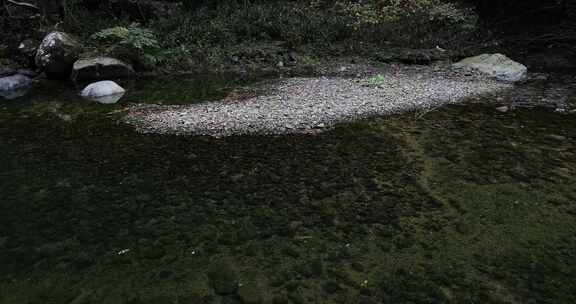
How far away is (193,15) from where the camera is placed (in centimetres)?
1881

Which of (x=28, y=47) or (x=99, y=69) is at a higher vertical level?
(x=28, y=47)

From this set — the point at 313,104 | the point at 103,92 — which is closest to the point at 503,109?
the point at 313,104

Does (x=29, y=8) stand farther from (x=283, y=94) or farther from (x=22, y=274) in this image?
(x=22, y=274)

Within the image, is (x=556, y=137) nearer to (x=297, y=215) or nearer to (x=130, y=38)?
(x=297, y=215)

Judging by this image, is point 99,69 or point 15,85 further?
point 99,69

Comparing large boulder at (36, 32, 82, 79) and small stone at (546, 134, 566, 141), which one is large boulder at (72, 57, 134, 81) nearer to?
large boulder at (36, 32, 82, 79)

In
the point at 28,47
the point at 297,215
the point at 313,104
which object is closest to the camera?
the point at 297,215

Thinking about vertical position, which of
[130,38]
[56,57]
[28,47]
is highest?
[130,38]

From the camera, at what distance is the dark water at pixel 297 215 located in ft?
15.8

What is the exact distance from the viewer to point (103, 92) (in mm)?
12914

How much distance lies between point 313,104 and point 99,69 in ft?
25.1

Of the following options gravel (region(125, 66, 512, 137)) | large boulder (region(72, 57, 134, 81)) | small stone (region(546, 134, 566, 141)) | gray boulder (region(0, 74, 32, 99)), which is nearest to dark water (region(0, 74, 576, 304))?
small stone (region(546, 134, 566, 141))

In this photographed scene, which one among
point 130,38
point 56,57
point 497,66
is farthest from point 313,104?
point 56,57

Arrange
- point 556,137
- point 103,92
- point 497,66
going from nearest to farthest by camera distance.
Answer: point 556,137 → point 103,92 → point 497,66
